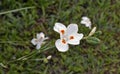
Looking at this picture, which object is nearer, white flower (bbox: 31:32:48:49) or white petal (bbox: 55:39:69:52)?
white petal (bbox: 55:39:69:52)

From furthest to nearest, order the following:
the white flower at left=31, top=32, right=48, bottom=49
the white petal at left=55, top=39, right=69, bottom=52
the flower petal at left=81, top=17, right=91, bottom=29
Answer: the flower petal at left=81, top=17, right=91, bottom=29, the white flower at left=31, top=32, right=48, bottom=49, the white petal at left=55, top=39, right=69, bottom=52

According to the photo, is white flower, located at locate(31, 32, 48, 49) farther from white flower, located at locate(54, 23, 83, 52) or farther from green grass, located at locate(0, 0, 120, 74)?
white flower, located at locate(54, 23, 83, 52)

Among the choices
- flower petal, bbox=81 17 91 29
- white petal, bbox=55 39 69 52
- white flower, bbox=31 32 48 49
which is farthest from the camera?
flower petal, bbox=81 17 91 29

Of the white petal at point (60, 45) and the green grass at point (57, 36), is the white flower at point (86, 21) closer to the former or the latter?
the green grass at point (57, 36)

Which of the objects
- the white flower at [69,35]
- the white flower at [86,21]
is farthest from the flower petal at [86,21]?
the white flower at [69,35]

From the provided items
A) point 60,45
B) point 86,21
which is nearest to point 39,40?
point 86,21

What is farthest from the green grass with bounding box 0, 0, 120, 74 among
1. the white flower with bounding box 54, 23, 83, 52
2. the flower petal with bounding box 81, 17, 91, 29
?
the white flower with bounding box 54, 23, 83, 52

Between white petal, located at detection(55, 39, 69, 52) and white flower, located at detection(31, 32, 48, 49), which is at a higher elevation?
white petal, located at detection(55, 39, 69, 52)

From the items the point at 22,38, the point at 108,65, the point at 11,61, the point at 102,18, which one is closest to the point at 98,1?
the point at 102,18

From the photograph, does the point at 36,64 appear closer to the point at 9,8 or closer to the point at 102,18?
the point at 9,8
